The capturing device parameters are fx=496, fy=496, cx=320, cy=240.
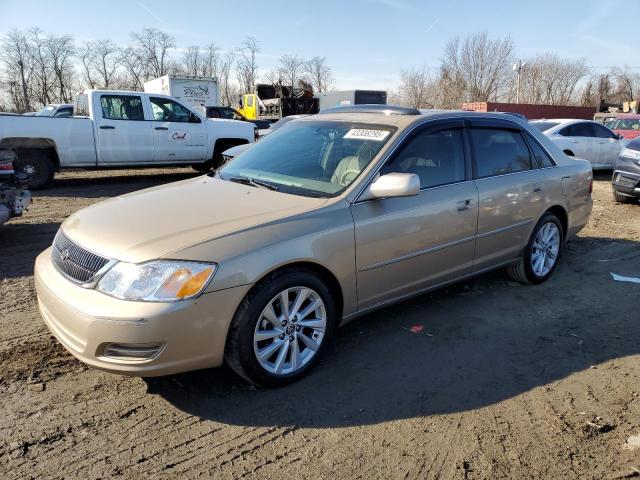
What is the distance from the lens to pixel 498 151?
450 centimetres

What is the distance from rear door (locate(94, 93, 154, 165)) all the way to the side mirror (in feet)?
29.7

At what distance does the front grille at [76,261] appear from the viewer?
2.79 m

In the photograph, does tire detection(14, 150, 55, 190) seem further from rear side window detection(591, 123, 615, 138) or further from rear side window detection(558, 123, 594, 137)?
rear side window detection(591, 123, 615, 138)

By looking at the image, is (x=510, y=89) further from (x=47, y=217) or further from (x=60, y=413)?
(x=60, y=413)

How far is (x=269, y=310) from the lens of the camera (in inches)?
117

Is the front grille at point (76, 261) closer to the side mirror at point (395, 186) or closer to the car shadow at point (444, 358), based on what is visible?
the car shadow at point (444, 358)

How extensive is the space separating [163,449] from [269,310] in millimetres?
929

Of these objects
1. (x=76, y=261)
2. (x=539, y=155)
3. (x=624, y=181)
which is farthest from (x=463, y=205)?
(x=624, y=181)

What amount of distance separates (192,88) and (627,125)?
60.5 feet

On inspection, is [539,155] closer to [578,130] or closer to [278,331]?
[278,331]

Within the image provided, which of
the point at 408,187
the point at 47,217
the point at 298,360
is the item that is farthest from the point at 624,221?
the point at 47,217

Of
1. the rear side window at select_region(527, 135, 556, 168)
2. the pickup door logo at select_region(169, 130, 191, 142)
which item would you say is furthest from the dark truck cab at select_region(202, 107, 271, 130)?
the rear side window at select_region(527, 135, 556, 168)

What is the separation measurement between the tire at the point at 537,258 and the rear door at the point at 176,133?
8.89 metres

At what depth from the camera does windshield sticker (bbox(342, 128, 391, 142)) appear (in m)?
3.75
